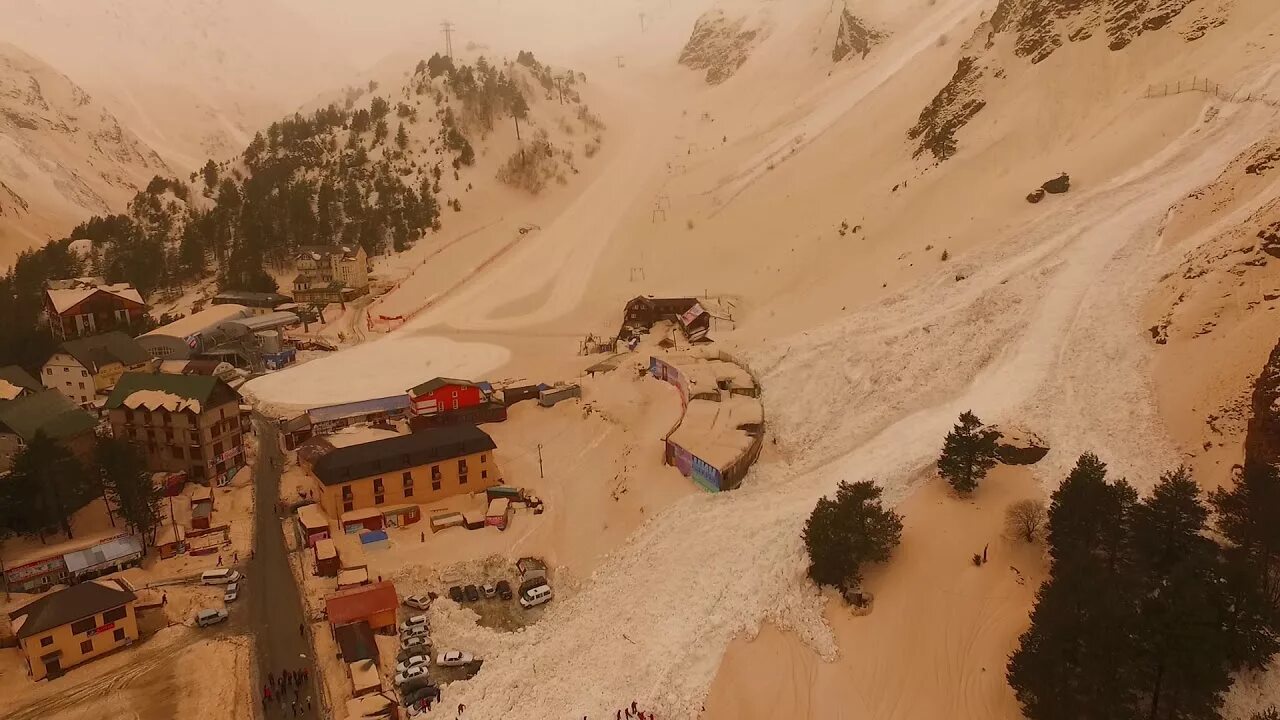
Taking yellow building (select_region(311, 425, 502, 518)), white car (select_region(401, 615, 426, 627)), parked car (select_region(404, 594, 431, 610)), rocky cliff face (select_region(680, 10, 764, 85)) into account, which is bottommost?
white car (select_region(401, 615, 426, 627))

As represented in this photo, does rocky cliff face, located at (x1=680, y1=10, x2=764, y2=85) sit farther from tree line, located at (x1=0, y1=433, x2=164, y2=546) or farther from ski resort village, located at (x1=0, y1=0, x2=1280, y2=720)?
tree line, located at (x1=0, y1=433, x2=164, y2=546)

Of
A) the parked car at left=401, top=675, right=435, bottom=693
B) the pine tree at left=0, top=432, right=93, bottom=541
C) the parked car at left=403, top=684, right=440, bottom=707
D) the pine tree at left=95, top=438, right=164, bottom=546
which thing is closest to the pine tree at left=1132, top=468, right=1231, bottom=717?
the parked car at left=403, top=684, right=440, bottom=707

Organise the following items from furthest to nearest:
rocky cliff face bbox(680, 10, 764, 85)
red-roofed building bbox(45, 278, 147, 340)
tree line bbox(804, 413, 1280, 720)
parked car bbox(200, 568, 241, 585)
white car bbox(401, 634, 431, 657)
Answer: rocky cliff face bbox(680, 10, 764, 85), red-roofed building bbox(45, 278, 147, 340), parked car bbox(200, 568, 241, 585), white car bbox(401, 634, 431, 657), tree line bbox(804, 413, 1280, 720)

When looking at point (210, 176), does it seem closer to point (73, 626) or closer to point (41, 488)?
point (41, 488)

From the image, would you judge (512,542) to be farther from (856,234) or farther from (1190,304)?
(856,234)

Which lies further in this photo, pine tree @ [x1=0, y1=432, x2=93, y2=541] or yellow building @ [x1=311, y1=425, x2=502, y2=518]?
yellow building @ [x1=311, y1=425, x2=502, y2=518]
